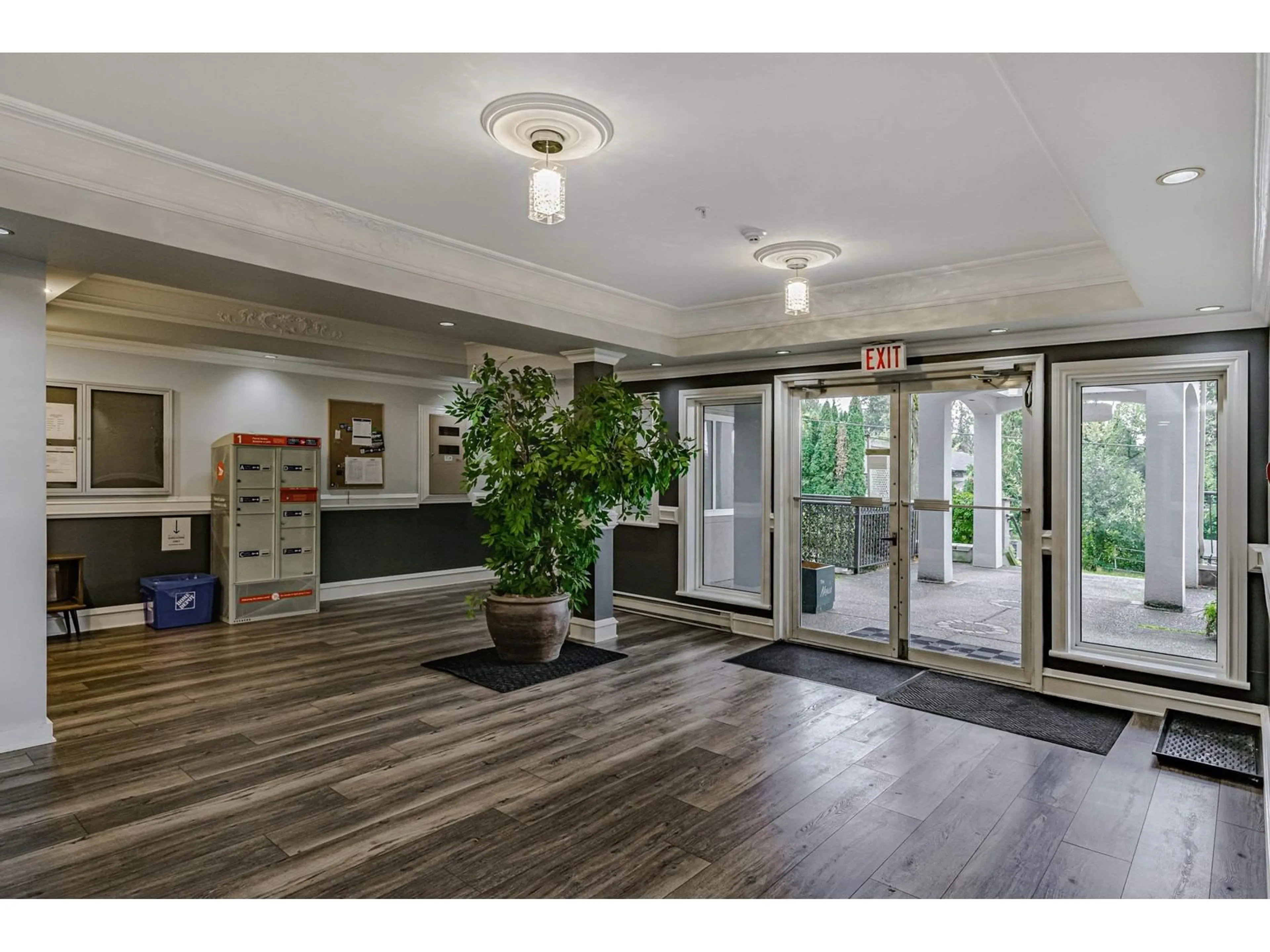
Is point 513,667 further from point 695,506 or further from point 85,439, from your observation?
point 85,439

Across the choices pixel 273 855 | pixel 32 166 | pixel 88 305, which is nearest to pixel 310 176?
pixel 32 166

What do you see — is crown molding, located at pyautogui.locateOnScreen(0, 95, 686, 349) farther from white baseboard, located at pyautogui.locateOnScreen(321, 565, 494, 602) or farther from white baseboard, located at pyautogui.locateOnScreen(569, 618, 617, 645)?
white baseboard, located at pyautogui.locateOnScreen(321, 565, 494, 602)

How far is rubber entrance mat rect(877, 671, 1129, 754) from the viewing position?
3.88 metres

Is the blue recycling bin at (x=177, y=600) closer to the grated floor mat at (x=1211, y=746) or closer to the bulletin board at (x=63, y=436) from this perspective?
the bulletin board at (x=63, y=436)

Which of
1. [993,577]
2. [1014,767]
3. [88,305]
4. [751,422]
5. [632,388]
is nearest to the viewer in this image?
[1014,767]

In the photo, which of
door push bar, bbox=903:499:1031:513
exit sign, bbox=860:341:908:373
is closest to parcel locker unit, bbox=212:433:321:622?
exit sign, bbox=860:341:908:373

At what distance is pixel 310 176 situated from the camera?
10.5 ft

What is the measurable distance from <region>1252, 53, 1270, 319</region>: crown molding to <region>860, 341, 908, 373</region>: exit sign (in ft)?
6.49

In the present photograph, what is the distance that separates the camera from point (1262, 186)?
6.88ft

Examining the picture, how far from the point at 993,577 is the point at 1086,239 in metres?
2.24

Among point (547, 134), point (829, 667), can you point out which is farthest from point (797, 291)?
point (829, 667)

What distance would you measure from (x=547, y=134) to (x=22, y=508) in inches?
117

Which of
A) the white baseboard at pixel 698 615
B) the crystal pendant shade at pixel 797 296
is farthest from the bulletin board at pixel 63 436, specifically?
the crystal pendant shade at pixel 797 296

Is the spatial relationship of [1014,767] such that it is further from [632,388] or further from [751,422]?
[632,388]
